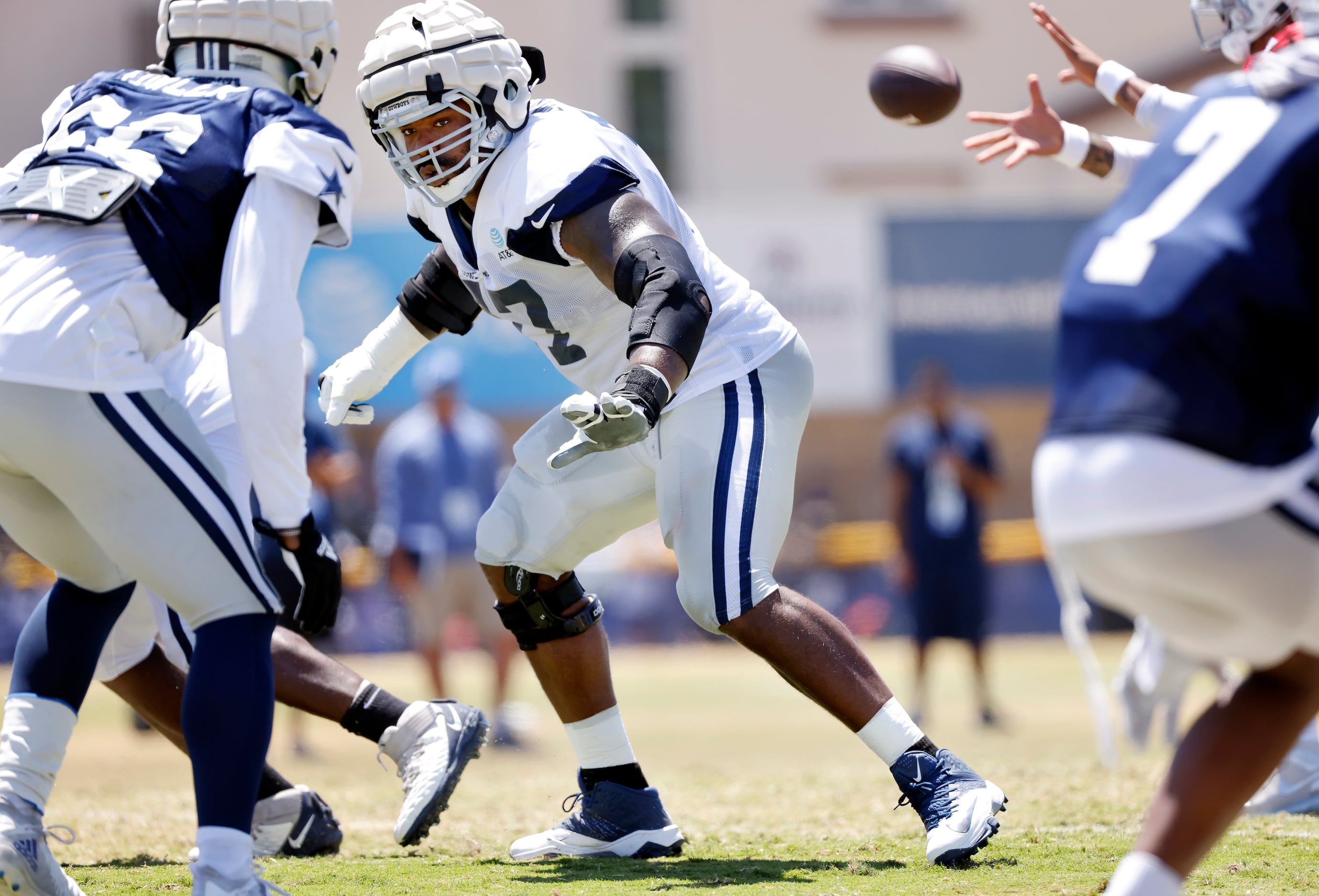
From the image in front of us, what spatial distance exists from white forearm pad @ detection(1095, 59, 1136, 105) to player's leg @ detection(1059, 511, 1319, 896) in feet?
7.77

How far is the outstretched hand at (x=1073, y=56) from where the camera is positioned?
4504 millimetres

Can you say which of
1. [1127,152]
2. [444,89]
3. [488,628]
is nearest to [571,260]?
[444,89]

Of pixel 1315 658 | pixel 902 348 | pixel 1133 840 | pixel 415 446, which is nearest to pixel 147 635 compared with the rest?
pixel 1133 840

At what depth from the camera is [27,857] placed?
3205 millimetres

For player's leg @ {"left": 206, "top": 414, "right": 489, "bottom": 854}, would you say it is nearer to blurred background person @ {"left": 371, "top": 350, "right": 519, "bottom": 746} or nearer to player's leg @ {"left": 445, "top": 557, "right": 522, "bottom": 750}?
player's leg @ {"left": 445, "top": 557, "right": 522, "bottom": 750}

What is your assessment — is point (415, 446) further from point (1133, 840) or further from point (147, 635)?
point (1133, 840)

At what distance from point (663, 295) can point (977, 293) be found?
53.2 feet

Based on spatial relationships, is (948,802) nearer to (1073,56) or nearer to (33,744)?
(33,744)

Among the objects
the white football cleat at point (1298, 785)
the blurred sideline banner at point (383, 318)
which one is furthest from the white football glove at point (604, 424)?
the blurred sideline banner at point (383, 318)

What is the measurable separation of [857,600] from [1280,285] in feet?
46.4

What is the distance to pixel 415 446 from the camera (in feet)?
→ 29.1

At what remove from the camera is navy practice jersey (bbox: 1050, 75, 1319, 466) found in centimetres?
219

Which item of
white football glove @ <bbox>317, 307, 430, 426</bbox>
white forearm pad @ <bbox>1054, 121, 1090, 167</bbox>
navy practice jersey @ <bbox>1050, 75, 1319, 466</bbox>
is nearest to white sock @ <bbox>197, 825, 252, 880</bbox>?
white football glove @ <bbox>317, 307, 430, 426</bbox>

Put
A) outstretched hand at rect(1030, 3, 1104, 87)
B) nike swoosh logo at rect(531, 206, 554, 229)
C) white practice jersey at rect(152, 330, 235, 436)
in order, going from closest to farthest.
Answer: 1. nike swoosh logo at rect(531, 206, 554, 229)
2. white practice jersey at rect(152, 330, 235, 436)
3. outstretched hand at rect(1030, 3, 1104, 87)
